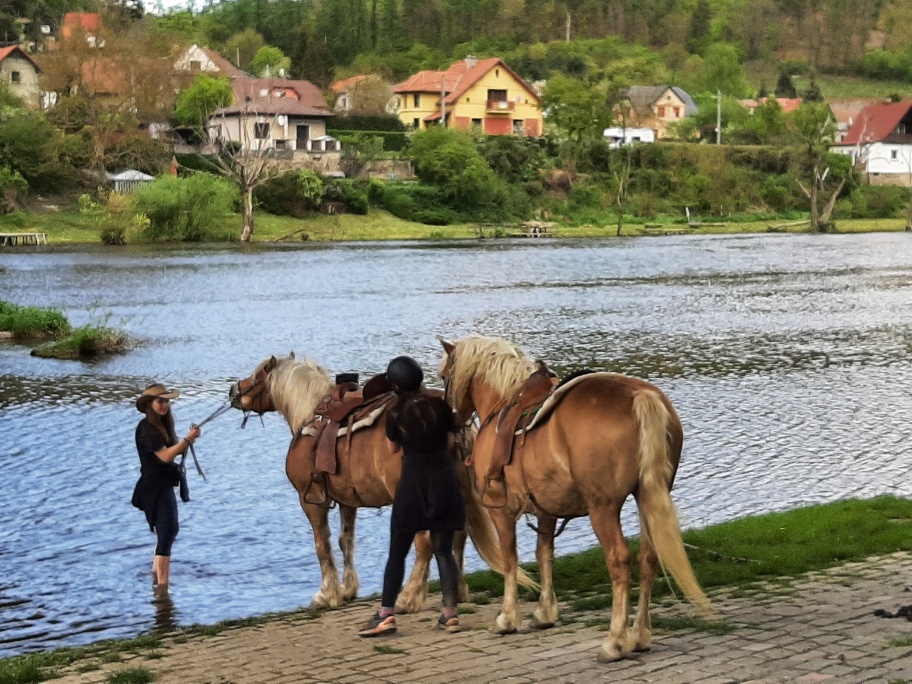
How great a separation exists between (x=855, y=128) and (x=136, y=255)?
8889 cm

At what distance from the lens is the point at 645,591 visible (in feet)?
27.1

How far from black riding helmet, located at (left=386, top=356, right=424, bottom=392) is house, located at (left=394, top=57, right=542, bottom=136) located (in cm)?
→ 11089

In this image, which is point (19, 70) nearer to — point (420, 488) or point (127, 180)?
point (127, 180)

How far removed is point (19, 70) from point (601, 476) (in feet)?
341

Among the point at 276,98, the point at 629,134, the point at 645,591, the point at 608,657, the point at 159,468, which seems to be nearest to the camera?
the point at 608,657

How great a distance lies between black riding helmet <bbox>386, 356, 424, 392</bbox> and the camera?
9.10m

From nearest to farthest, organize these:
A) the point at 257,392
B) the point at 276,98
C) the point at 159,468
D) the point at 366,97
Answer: the point at 257,392 → the point at 159,468 → the point at 276,98 → the point at 366,97

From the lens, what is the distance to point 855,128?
129875 mm

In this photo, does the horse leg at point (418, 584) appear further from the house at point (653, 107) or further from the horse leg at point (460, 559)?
the house at point (653, 107)

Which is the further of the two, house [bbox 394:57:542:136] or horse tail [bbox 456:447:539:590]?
house [bbox 394:57:542:136]

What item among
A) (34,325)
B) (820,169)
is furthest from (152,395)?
(820,169)

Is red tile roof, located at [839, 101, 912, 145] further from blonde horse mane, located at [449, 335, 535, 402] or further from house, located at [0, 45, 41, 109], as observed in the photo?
blonde horse mane, located at [449, 335, 535, 402]

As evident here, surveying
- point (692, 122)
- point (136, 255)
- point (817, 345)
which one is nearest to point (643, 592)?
point (817, 345)

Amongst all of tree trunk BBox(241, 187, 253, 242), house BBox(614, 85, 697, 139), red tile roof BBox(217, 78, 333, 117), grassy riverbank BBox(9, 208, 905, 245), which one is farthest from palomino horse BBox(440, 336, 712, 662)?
house BBox(614, 85, 697, 139)
